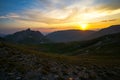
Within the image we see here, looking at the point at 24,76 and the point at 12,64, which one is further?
the point at 12,64

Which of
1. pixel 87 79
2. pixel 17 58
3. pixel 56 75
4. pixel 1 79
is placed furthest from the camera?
pixel 17 58

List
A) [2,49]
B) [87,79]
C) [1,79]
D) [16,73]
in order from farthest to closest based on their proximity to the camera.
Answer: [2,49] → [87,79] → [16,73] → [1,79]

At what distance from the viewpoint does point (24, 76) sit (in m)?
19.4

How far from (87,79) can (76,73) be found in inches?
79.0

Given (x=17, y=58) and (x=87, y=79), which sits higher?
(x=17, y=58)

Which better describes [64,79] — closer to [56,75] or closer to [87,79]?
[56,75]

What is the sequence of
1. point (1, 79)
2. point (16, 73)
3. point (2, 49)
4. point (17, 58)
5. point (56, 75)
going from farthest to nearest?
point (2, 49)
point (17, 58)
point (56, 75)
point (16, 73)
point (1, 79)

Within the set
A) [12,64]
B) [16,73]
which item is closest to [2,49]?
[12,64]

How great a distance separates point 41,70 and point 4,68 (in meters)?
4.77

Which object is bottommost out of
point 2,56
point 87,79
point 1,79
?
point 87,79

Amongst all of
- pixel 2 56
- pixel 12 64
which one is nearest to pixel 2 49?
pixel 2 56

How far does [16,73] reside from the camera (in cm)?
1994

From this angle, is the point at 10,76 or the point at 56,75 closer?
the point at 10,76

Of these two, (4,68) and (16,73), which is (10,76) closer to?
(16,73)
